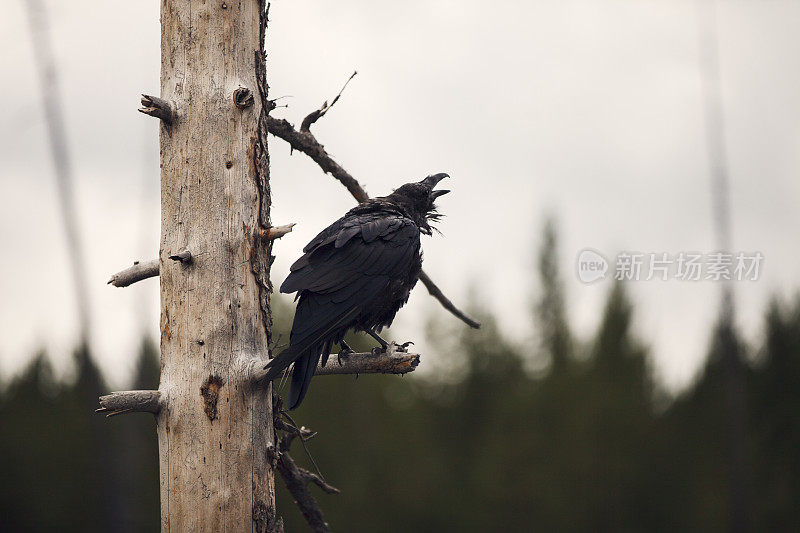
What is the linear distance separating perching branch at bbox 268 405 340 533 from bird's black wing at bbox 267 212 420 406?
35cm

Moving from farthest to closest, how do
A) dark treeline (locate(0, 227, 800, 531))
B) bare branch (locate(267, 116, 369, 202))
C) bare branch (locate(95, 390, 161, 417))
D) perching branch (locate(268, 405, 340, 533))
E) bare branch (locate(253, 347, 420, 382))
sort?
dark treeline (locate(0, 227, 800, 531)) < bare branch (locate(267, 116, 369, 202)) < perching branch (locate(268, 405, 340, 533)) < bare branch (locate(253, 347, 420, 382)) < bare branch (locate(95, 390, 161, 417))

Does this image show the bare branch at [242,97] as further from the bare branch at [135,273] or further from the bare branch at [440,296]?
the bare branch at [440,296]

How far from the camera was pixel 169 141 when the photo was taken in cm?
391

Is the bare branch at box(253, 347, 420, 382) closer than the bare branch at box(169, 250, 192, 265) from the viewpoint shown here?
No

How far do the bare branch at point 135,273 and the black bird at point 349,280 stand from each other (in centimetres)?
73

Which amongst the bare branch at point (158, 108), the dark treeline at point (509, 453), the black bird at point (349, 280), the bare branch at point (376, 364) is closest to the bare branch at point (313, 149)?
the black bird at point (349, 280)

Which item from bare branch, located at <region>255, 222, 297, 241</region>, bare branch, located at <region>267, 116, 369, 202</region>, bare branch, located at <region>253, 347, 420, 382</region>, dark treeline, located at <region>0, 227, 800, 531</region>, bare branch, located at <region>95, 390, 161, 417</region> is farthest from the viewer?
dark treeline, located at <region>0, 227, 800, 531</region>

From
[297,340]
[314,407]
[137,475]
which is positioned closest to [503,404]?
[314,407]

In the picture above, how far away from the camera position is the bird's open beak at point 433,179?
545 centimetres

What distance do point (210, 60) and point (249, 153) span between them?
1.73 feet

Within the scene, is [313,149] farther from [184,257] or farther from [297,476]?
[297,476]

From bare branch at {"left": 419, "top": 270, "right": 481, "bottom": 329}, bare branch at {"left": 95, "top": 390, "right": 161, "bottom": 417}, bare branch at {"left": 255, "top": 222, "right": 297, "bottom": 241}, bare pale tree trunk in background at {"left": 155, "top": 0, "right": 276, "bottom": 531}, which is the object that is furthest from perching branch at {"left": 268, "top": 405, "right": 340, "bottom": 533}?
bare branch at {"left": 419, "top": 270, "right": 481, "bottom": 329}

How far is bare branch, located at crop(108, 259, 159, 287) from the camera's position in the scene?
163 inches

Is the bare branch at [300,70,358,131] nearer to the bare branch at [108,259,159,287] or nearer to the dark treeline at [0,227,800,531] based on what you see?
the bare branch at [108,259,159,287]
